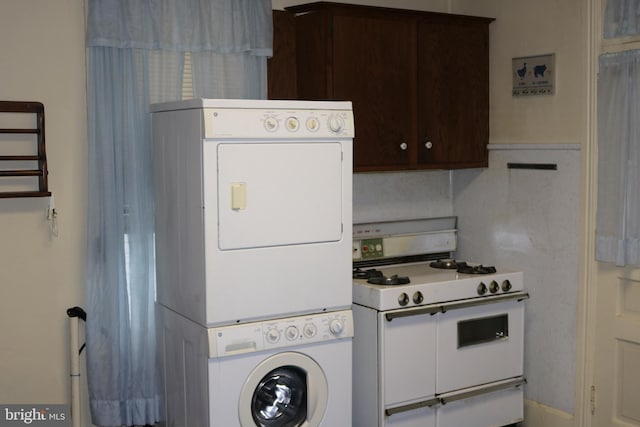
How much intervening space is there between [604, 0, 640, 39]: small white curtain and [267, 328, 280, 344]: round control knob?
205cm

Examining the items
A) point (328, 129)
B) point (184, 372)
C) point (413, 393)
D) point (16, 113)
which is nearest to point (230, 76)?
point (328, 129)

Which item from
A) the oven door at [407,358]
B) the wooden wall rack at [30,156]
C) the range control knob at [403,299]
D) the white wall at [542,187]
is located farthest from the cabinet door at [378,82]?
the wooden wall rack at [30,156]

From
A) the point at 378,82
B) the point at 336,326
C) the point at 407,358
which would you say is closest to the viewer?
the point at 336,326

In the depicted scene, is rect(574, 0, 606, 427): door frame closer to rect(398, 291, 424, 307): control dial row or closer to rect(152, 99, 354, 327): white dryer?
rect(398, 291, 424, 307): control dial row

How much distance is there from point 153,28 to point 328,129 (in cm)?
94

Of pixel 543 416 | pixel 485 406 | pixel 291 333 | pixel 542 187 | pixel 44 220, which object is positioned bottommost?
pixel 543 416

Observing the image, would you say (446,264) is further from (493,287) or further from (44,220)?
(44,220)

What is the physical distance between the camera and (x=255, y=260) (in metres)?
3.29

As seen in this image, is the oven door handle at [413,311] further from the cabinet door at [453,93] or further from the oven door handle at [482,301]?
the cabinet door at [453,93]

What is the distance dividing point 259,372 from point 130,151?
1.16 meters

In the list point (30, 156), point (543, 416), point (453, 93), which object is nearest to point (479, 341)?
point (543, 416)

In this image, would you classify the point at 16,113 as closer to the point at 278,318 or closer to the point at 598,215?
the point at 278,318

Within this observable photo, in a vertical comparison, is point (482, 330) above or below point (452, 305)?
below

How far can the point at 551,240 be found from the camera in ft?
13.4
